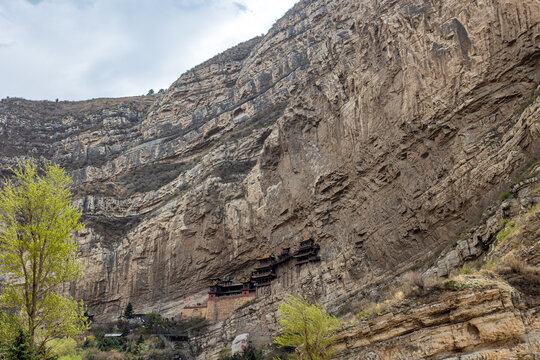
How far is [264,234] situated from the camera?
39.9 m

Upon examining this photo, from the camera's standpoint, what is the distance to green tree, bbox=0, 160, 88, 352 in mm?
9438

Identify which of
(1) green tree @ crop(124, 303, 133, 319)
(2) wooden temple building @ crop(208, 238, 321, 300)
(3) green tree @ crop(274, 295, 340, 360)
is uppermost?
(2) wooden temple building @ crop(208, 238, 321, 300)

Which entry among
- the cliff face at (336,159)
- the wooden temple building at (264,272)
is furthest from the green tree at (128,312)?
the wooden temple building at (264,272)

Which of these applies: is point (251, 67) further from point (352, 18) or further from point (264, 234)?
point (264, 234)

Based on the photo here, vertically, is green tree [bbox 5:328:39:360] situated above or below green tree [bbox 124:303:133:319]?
below

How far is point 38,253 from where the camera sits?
31.5 feet

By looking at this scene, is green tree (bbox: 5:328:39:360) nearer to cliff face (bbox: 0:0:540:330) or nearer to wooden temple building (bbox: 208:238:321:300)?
cliff face (bbox: 0:0:540:330)

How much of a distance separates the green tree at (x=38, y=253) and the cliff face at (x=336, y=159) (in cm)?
1952

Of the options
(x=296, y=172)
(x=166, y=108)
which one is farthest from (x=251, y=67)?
(x=296, y=172)

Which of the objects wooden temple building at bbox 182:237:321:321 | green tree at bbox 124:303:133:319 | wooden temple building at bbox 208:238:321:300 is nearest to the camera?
wooden temple building at bbox 208:238:321:300

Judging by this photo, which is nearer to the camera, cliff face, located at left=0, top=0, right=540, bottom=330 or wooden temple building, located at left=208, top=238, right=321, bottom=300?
cliff face, located at left=0, top=0, right=540, bottom=330

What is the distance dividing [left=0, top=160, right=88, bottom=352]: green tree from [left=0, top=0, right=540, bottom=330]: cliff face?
19524 mm

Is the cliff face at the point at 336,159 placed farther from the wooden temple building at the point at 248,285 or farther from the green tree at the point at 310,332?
the green tree at the point at 310,332

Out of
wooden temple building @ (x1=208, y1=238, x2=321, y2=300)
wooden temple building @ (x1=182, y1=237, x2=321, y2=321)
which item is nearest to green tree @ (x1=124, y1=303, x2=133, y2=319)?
wooden temple building @ (x1=182, y1=237, x2=321, y2=321)
